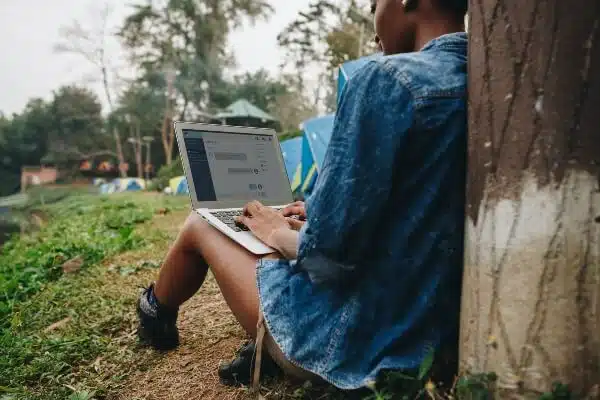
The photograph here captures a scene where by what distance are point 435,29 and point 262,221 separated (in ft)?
2.34

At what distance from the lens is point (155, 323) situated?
1.80 meters

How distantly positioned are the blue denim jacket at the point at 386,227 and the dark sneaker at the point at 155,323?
2.54 feet

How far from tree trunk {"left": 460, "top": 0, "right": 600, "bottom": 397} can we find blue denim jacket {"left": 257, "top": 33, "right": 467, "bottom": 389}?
0.29 feet

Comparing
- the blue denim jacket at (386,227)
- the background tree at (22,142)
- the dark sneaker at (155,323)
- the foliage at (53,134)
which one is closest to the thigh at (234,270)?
the blue denim jacket at (386,227)

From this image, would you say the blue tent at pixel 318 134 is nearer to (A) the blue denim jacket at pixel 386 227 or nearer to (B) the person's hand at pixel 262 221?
(B) the person's hand at pixel 262 221

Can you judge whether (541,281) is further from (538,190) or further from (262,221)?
(262,221)

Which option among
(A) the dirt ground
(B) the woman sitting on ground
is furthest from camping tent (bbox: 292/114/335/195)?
(B) the woman sitting on ground

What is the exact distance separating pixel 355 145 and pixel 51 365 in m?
1.69

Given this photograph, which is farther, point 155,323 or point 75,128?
point 75,128

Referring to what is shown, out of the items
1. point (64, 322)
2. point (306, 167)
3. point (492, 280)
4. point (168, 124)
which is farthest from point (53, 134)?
point (492, 280)

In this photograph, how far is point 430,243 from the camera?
0.99 meters

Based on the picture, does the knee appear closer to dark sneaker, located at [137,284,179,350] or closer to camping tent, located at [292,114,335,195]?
dark sneaker, located at [137,284,179,350]

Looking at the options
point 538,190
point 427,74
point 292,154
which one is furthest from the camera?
point 292,154

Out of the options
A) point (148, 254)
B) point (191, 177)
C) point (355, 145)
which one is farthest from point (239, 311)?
point (148, 254)
